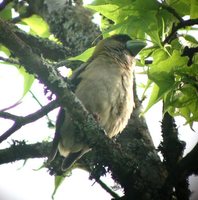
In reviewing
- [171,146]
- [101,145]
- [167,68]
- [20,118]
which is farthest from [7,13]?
[167,68]

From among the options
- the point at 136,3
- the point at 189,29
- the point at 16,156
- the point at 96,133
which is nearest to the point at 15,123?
the point at 96,133

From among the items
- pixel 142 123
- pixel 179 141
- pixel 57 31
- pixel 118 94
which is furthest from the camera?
pixel 57 31

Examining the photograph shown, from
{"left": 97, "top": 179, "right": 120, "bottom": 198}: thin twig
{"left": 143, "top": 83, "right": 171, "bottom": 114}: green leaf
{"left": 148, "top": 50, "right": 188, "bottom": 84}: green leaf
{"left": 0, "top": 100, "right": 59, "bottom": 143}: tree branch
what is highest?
{"left": 148, "top": 50, "right": 188, "bottom": 84}: green leaf

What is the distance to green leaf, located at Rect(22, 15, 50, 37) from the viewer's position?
495 cm

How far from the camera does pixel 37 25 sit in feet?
16.4

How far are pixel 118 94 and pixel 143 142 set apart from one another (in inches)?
31.3

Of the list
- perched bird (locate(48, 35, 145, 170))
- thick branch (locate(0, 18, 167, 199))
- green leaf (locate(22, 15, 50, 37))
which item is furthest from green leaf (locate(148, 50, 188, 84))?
green leaf (locate(22, 15, 50, 37))

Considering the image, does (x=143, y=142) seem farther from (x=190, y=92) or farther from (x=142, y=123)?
(x=190, y=92)

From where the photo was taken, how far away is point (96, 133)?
2.94m

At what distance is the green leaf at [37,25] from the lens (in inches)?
195

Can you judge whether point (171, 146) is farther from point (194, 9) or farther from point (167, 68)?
point (194, 9)

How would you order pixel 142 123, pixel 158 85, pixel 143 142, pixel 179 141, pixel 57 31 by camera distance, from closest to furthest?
pixel 158 85 < pixel 179 141 < pixel 143 142 < pixel 142 123 < pixel 57 31

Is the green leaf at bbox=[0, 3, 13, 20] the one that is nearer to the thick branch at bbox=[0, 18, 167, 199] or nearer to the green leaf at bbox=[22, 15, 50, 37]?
the green leaf at bbox=[22, 15, 50, 37]

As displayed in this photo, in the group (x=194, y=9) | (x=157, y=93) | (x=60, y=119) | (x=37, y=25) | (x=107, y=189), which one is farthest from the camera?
(x=37, y=25)
